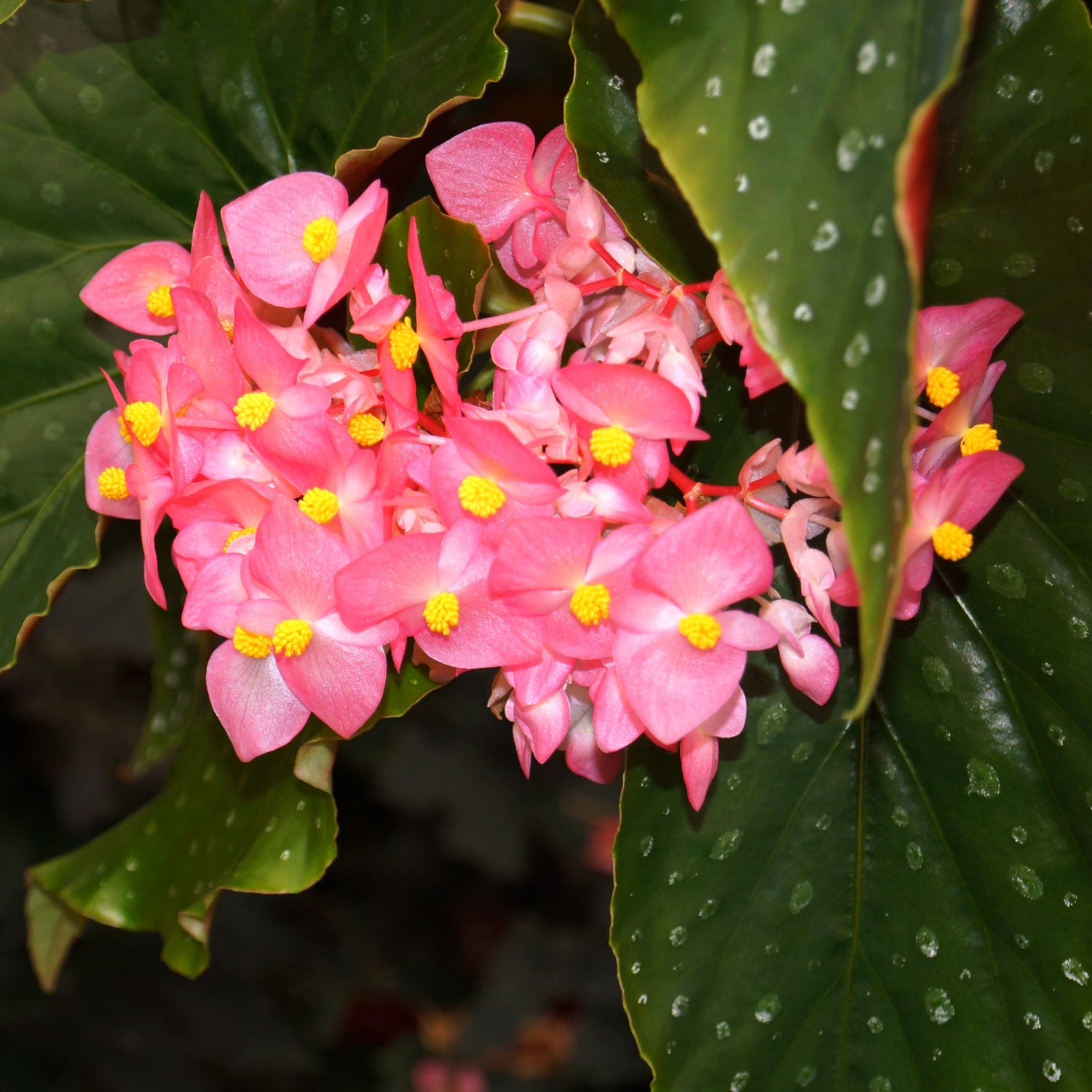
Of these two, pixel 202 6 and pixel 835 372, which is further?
pixel 202 6

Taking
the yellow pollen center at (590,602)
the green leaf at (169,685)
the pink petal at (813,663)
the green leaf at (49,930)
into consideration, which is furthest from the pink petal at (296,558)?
the green leaf at (49,930)

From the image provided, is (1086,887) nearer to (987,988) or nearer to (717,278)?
(987,988)

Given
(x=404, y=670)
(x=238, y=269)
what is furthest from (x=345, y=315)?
(x=404, y=670)

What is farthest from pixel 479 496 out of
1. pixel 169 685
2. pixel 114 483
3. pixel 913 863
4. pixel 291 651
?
pixel 169 685

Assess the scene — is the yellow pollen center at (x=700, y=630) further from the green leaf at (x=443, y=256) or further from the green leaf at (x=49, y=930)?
the green leaf at (x=49, y=930)

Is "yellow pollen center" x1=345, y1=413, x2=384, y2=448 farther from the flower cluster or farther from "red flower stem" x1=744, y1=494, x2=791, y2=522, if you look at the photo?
"red flower stem" x1=744, y1=494, x2=791, y2=522

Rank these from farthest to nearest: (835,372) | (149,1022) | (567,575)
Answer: (149,1022), (567,575), (835,372)

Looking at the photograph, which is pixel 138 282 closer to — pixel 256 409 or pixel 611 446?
pixel 256 409
